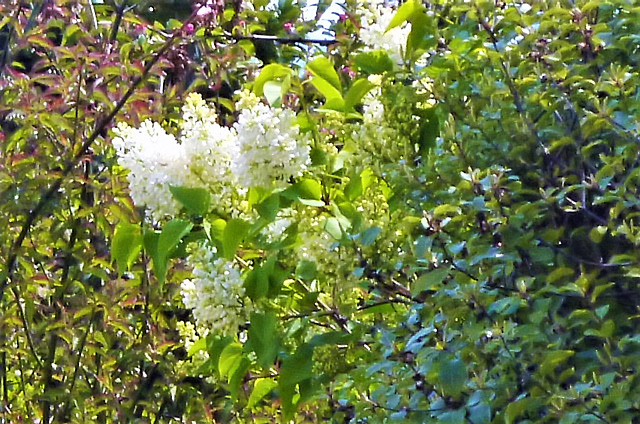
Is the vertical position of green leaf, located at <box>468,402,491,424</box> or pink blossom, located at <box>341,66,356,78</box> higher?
pink blossom, located at <box>341,66,356,78</box>

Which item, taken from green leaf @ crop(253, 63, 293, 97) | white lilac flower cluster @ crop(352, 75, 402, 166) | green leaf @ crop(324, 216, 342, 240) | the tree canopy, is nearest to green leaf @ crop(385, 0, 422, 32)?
the tree canopy

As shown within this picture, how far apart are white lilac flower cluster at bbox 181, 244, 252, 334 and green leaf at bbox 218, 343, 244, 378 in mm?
98

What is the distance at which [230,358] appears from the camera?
2.15 meters

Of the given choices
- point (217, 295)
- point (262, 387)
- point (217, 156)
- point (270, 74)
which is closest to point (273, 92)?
point (270, 74)

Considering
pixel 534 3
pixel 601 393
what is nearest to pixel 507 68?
pixel 534 3

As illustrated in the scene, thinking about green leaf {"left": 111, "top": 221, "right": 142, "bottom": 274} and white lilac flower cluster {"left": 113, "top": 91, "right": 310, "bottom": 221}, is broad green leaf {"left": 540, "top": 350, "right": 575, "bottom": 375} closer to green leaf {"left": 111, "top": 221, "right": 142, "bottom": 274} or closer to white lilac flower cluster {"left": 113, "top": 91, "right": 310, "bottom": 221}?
white lilac flower cluster {"left": 113, "top": 91, "right": 310, "bottom": 221}

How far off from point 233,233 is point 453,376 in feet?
1.89

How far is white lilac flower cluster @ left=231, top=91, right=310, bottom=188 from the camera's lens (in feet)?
6.21

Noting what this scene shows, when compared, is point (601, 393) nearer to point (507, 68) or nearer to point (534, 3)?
point (507, 68)

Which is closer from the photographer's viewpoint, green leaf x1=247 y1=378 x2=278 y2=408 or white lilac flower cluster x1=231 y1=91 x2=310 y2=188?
white lilac flower cluster x1=231 y1=91 x2=310 y2=188

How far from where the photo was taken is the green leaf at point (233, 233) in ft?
6.42

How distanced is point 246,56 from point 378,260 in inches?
49.3

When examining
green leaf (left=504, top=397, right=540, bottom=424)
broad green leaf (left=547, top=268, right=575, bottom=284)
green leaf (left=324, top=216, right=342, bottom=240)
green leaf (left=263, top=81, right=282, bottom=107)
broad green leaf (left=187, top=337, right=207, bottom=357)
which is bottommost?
green leaf (left=504, top=397, right=540, bottom=424)

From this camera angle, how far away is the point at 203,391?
2.87 meters
